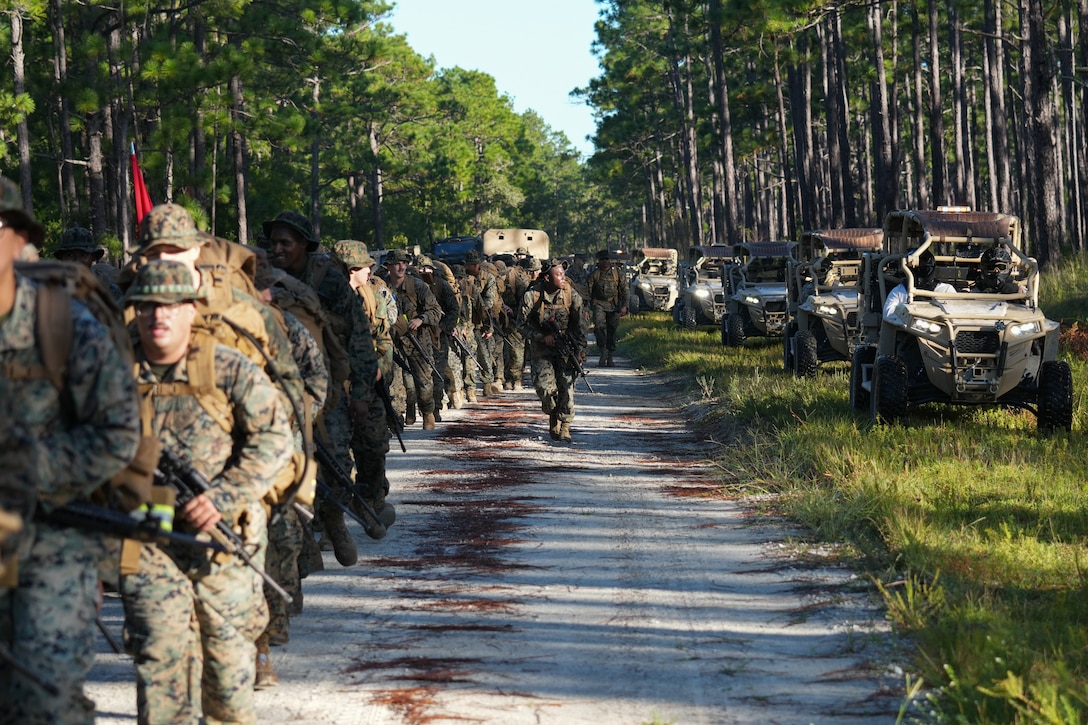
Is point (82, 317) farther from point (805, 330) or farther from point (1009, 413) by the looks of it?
point (805, 330)

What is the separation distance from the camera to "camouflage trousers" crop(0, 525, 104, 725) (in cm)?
408

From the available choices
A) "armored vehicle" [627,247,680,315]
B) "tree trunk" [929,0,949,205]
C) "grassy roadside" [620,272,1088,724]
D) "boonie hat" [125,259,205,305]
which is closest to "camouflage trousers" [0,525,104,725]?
"boonie hat" [125,259,205,305]

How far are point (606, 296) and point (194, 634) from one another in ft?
67.4

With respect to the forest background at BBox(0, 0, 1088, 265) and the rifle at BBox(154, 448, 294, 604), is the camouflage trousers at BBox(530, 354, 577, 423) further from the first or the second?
the forest background at BBox(0, 0, 1088, 265)

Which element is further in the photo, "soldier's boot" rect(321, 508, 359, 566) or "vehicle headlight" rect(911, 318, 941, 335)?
"vehicle headlight" rect(911, 318, 941, 335)

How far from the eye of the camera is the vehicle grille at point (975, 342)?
13070 mm

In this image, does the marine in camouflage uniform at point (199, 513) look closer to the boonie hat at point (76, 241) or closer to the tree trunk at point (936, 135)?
the boonie hat at point (76, 241)

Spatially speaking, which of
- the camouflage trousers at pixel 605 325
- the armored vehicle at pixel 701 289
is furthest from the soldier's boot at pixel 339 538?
the armored vehicle at pixel 701 289

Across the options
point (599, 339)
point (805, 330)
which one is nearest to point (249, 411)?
point (805, 330)

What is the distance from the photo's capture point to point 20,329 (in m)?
4.06

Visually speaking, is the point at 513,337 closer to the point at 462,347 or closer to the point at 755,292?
the point at 462,347

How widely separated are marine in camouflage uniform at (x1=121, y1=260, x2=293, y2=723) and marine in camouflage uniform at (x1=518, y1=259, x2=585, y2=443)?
31.5 ft

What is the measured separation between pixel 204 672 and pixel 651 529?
507 centimetres

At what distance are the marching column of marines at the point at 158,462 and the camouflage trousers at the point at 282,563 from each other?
10mm
